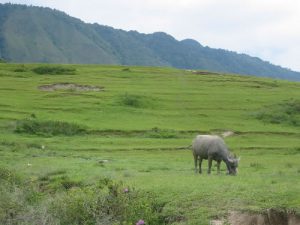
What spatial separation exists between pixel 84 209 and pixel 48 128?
30.4 metres

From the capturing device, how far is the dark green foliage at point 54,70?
292 feet

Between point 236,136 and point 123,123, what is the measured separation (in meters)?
10.7

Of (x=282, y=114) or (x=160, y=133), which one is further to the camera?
(x=282, y=114)

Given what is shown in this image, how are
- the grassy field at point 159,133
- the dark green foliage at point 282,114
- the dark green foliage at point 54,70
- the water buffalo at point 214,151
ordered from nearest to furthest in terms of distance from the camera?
the grassy field at point 159,133, the water buffalo at point 214,151, the dark green foliage at point 282,114, the dark green foliage at point 54,70

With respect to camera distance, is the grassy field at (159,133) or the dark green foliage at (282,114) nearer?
the grassy field at (159,133)

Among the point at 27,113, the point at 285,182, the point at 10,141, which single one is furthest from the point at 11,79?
the point at 285,182

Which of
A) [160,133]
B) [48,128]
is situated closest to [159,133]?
[160,133]

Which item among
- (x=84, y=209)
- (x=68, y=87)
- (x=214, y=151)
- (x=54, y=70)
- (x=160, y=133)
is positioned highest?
(x=54, y=70)

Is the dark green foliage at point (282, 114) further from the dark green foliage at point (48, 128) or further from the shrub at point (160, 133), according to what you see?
the dark green foliage at point (48, 128)

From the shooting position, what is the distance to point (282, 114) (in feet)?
185

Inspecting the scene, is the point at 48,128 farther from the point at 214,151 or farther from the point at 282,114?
the point at 282,114

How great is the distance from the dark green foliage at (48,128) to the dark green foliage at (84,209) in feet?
91.9

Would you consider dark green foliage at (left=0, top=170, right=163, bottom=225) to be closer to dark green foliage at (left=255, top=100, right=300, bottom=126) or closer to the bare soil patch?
dark green foliage at (left=255, top=100, right=300, bottom=126)

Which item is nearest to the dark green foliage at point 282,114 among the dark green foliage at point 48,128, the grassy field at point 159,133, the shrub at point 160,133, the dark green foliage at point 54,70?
the grassy field at point 159,133
